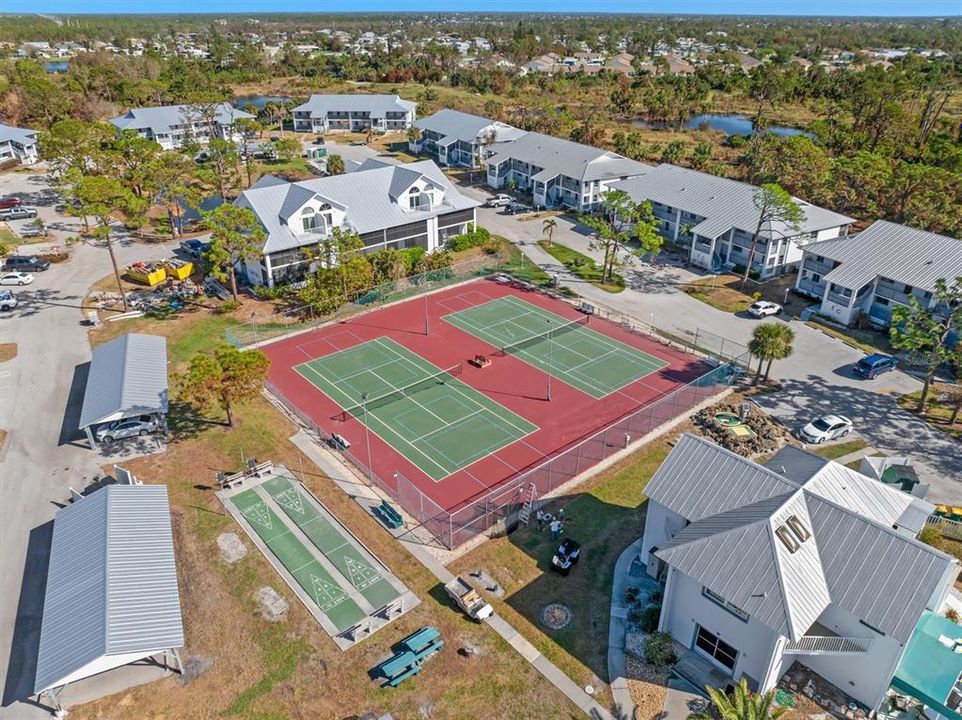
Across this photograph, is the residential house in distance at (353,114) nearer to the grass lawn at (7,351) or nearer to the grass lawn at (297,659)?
the grass lawn at (7,351)

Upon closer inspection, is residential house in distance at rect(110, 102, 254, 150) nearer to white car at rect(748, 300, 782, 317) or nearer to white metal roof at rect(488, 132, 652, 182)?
white metal roof at rect(488, 132, 652, 182)

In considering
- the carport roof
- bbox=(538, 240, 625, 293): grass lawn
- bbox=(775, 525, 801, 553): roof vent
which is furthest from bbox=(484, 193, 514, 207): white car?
bbox=(775, 525, 801, 553): roof vent

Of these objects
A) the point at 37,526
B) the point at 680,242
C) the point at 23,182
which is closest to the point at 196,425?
the point at 37,526

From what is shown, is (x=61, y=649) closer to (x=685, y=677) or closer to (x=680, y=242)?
(x=685, y=677)

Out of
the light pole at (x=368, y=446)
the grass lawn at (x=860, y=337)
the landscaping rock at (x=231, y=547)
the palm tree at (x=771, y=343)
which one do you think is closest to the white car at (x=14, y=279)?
the light pole at (x=368, y=446)

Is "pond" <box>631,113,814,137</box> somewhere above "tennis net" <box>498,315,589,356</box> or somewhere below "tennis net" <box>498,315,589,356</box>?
above
